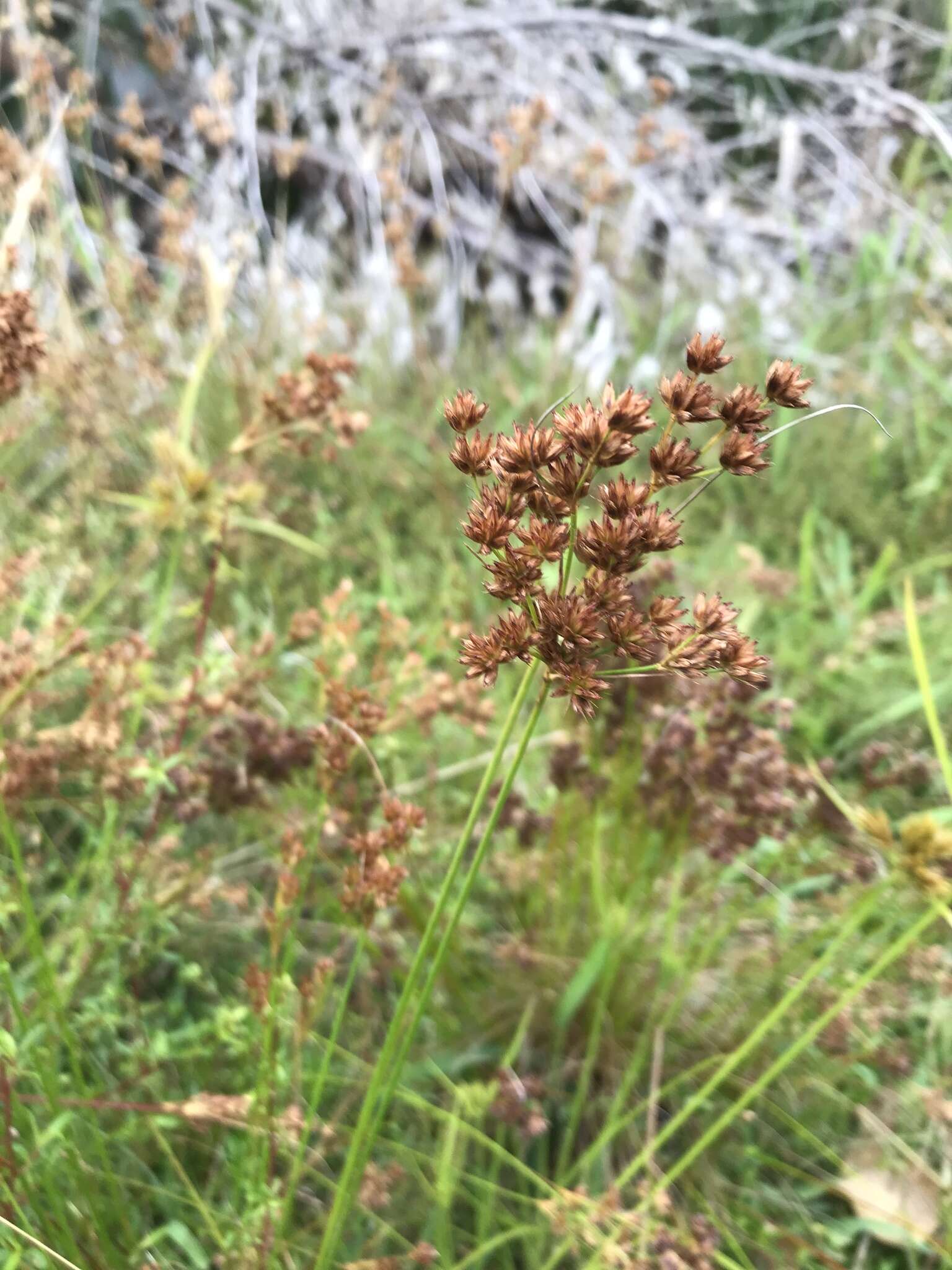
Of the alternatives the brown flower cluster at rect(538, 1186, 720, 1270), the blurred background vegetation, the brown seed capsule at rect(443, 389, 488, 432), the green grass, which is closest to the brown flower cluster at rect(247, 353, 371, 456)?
the blurred background vegetation

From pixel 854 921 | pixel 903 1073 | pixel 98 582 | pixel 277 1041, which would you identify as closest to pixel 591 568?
pixel 854 921

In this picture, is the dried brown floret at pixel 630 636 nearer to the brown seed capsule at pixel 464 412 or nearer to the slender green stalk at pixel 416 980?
the slender green stalk at pixel 416 980

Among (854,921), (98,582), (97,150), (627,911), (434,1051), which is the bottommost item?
(434,1051)

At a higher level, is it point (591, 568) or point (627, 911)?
point (591, 568)

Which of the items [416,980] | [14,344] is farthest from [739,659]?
[14,344]

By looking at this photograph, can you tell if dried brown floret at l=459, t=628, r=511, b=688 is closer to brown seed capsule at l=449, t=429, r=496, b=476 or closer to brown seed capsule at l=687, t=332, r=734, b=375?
brown seed capsule at l=449, t=429, r=496, b=476

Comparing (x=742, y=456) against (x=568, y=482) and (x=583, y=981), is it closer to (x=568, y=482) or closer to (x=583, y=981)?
(x=568, y=482)

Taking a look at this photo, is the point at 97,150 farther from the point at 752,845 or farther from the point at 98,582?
the point at 752,845
